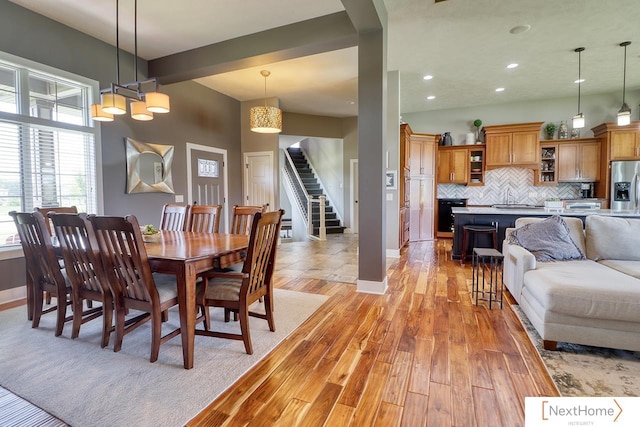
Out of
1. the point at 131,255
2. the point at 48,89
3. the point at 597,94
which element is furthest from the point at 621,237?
the point at 48,89

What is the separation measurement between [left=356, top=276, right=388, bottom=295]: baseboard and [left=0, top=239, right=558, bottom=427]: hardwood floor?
4.0 inches

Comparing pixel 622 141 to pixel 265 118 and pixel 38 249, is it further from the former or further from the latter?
pixel 38 249

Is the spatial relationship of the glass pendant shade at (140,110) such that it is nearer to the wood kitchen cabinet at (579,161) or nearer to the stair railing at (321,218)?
the stair railing at (321,218)

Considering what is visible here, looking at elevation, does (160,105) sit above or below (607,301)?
above

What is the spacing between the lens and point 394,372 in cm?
193

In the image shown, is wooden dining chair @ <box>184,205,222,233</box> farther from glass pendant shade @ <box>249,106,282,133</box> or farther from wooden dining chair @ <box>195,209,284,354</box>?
glass pendant shade @ <box>249,106,282,133</box>

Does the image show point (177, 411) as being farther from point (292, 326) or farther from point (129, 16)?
point (129, 16)

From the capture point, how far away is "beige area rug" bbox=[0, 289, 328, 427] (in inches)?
62.6

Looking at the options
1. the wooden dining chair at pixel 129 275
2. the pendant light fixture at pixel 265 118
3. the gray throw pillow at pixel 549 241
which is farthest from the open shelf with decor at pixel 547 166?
the wooden dining chair at pixel 129 275

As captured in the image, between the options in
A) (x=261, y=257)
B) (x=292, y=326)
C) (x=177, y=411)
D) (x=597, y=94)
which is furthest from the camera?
(x=597, y=94)

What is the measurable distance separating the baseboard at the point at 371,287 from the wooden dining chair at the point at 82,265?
2.39 metres

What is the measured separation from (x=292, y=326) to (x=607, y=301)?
2.24 m

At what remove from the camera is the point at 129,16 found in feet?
11.6

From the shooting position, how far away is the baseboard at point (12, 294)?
3.23m
